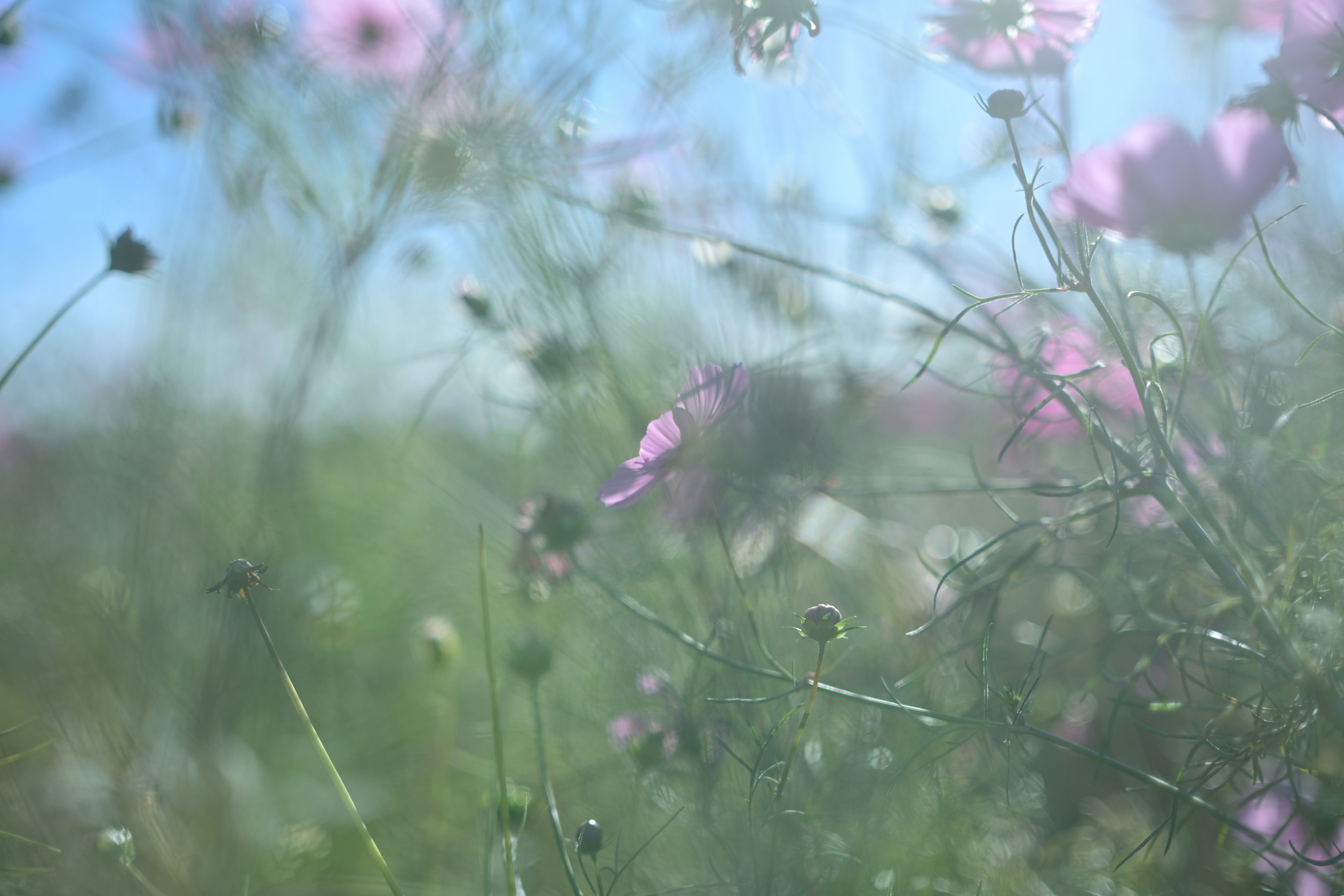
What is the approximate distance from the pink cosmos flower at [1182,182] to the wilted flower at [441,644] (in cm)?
51

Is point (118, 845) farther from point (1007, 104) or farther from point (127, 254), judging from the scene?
point (1007, 104)

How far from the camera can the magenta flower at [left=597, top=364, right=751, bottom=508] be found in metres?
0.37

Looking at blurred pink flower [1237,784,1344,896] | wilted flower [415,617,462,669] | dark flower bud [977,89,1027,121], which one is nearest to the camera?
dark flower bud [977,89,1027,121]

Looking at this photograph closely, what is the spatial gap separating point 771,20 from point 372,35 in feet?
1.62

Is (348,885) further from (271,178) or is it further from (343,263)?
(271,178)

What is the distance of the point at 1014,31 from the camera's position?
379 millimetres

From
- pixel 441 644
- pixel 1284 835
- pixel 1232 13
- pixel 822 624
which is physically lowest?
pixel 1284 835

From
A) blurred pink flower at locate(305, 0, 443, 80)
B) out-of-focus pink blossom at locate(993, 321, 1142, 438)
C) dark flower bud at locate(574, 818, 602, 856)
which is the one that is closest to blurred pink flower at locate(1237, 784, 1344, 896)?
out-of-focus pink blossom at locate(993, 321, 1142, 438)

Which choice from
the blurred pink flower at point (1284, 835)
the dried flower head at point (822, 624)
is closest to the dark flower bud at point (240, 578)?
the dried flower head at point (822, 624)

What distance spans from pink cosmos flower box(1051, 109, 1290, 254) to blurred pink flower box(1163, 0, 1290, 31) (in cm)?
8

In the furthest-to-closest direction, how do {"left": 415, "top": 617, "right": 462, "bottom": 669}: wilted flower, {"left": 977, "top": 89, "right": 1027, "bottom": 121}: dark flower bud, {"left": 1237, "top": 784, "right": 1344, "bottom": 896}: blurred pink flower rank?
{"left": 415, "top": 617, "right": 462, "bottom": 669}: wilted flower
{"left": 1237, "top": 784, "right": 1344, "bottom": 896}: blurred pink flower
{"left": 977, "top": 89, "right": 1027, "bottom": 121}: dark flower bud

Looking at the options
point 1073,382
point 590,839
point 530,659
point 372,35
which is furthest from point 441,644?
point 372,35

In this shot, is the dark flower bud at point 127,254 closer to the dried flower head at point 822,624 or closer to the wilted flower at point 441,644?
the wilted flower at point 441,644

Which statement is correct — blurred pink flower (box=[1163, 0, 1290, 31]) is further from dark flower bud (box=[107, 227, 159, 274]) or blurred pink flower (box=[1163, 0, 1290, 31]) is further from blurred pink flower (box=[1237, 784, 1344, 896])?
dark flower bud (box=[107, 227, 159, 274])
